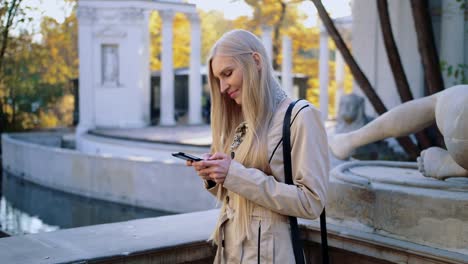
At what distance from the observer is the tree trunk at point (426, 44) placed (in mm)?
7492

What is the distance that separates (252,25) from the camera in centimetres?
3400

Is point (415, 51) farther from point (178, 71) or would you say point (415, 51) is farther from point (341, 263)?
point (178, 71)

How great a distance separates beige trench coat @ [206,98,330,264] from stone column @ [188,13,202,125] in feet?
85.6

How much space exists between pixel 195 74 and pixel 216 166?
2646 centimetres

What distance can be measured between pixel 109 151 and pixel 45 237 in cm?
1692

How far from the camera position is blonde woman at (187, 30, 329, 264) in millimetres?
2389

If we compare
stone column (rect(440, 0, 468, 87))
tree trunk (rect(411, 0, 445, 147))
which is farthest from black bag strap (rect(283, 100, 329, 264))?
stone column (rect(440, 0, 468, 87))

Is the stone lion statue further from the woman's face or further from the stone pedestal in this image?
the woman's face

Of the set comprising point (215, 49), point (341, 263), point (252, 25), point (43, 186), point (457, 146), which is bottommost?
point (43, 186)

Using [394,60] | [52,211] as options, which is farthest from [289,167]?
[52,211]

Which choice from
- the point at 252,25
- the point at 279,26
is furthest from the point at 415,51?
the point at 279,26

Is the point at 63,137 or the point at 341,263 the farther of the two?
the point at 63,137

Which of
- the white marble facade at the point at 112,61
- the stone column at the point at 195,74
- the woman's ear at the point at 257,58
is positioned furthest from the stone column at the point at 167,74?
the woman's ear at the point at 257,58

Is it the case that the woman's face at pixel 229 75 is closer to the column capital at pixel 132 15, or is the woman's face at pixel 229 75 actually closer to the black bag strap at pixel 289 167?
the black bag strap at pixel 289 167
